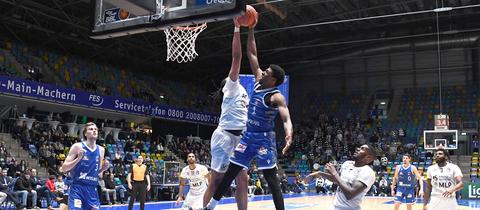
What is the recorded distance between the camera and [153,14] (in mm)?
7398

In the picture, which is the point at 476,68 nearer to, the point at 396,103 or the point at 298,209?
the point at 396,103

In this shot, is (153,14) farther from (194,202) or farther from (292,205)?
(292,205)

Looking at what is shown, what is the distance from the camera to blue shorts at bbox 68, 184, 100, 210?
593cm

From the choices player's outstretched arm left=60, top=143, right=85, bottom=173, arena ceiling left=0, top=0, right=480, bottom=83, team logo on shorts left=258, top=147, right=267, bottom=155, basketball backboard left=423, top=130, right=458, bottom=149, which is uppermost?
arena ceiling left=0, top=0, right=480, bottom=83

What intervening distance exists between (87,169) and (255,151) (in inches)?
93.2

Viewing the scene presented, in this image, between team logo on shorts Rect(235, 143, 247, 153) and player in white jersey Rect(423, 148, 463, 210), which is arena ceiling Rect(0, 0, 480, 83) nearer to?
player in white jersey Rect(423, 148, 463, 210)

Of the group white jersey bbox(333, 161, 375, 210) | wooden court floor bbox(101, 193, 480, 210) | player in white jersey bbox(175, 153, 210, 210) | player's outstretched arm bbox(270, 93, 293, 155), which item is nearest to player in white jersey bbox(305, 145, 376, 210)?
white jersey bbox(333, 161, 375, 210)

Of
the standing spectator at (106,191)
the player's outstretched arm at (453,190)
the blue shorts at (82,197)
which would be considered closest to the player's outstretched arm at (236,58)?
the blue shorts at (82,197)

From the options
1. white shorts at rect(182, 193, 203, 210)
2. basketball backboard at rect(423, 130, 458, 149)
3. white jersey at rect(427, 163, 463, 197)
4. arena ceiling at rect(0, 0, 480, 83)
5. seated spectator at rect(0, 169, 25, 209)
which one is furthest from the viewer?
arena ceiling at rect(0, 0, 480, 83)

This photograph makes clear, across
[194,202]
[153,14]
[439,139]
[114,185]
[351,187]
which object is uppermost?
[153,14]

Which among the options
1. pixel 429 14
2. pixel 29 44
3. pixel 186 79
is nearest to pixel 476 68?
pixel 429 14

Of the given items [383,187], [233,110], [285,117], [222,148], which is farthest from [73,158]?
[383,187]

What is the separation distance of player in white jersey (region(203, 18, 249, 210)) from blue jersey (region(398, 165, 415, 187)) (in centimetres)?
813

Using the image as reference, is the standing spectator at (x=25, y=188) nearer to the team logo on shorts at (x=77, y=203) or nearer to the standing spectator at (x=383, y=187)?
the team logo on shorts at (x=77, y=203)
